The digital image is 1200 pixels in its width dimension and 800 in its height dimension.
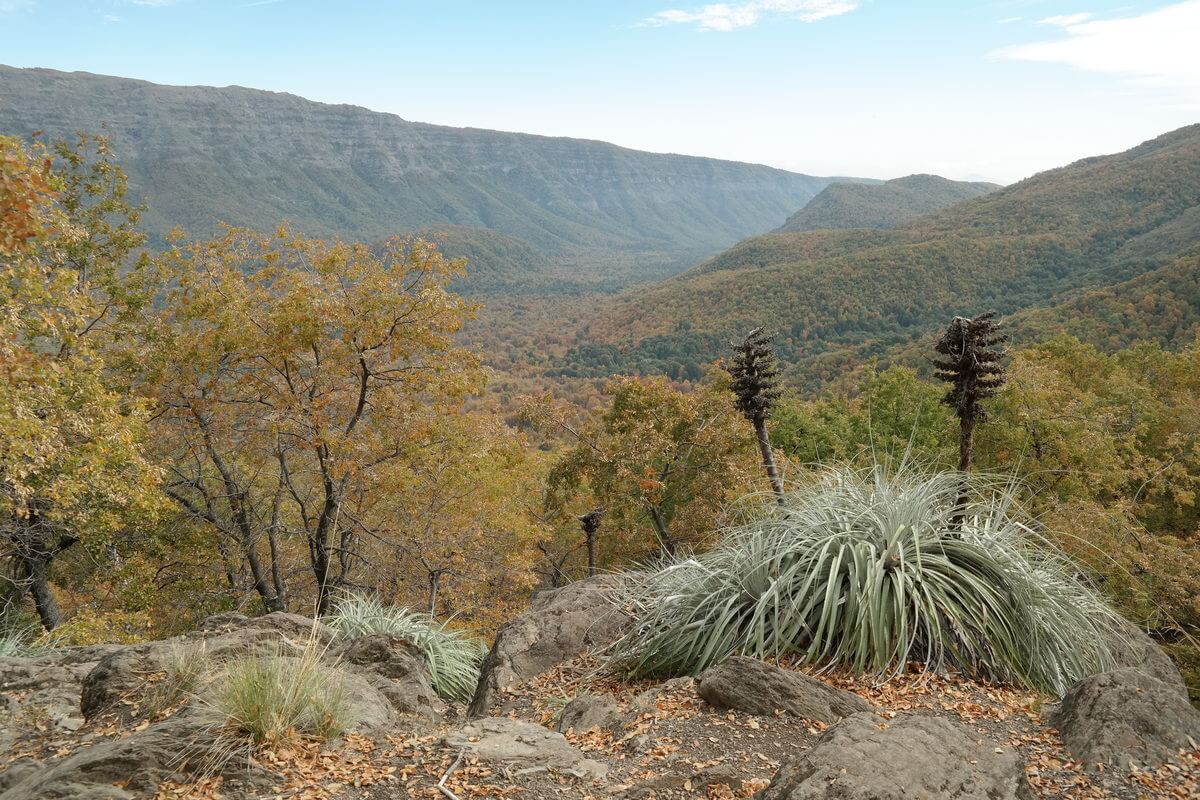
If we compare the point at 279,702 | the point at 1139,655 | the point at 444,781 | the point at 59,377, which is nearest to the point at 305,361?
the point at 59,377

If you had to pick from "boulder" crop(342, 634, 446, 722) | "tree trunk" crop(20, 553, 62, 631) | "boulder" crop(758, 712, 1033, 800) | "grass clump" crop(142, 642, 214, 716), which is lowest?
"tree trunk" crop(20, 553, 62, 631)

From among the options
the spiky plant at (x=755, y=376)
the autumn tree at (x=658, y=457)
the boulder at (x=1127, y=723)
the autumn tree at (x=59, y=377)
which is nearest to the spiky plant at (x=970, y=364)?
the spiky plant at (x=755, y=376)

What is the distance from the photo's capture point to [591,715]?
4.52 m

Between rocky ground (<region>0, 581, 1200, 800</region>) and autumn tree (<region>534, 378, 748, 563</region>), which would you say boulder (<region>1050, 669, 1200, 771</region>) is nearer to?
rocky ground (<region>0, 581, 1200, 800</region>)

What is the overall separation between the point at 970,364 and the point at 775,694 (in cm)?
346

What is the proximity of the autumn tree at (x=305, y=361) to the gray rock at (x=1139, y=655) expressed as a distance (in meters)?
10.2

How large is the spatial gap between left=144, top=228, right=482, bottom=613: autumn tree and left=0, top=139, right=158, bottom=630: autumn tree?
122cm

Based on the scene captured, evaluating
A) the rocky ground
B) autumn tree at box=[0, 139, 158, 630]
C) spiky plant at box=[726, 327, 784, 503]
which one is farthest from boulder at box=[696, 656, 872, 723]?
autumn tree at box=[0, 139, 158, 630]

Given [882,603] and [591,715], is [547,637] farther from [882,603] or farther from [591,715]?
[882,603]

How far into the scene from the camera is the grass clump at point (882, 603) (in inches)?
189

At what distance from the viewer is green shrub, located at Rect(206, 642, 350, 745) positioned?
11.7 ft

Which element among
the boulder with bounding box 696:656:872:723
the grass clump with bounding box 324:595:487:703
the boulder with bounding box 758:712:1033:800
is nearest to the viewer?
the boulder with bounding box 758:712:1033:800

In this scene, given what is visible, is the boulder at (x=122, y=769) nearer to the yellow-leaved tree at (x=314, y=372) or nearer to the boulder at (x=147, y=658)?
the boulder at (x=147, y=658)

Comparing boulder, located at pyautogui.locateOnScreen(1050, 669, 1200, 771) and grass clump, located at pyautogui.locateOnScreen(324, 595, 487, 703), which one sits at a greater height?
boulder, located at pyautogui.locateOnScreen(1050, 669, 1200, 771)
